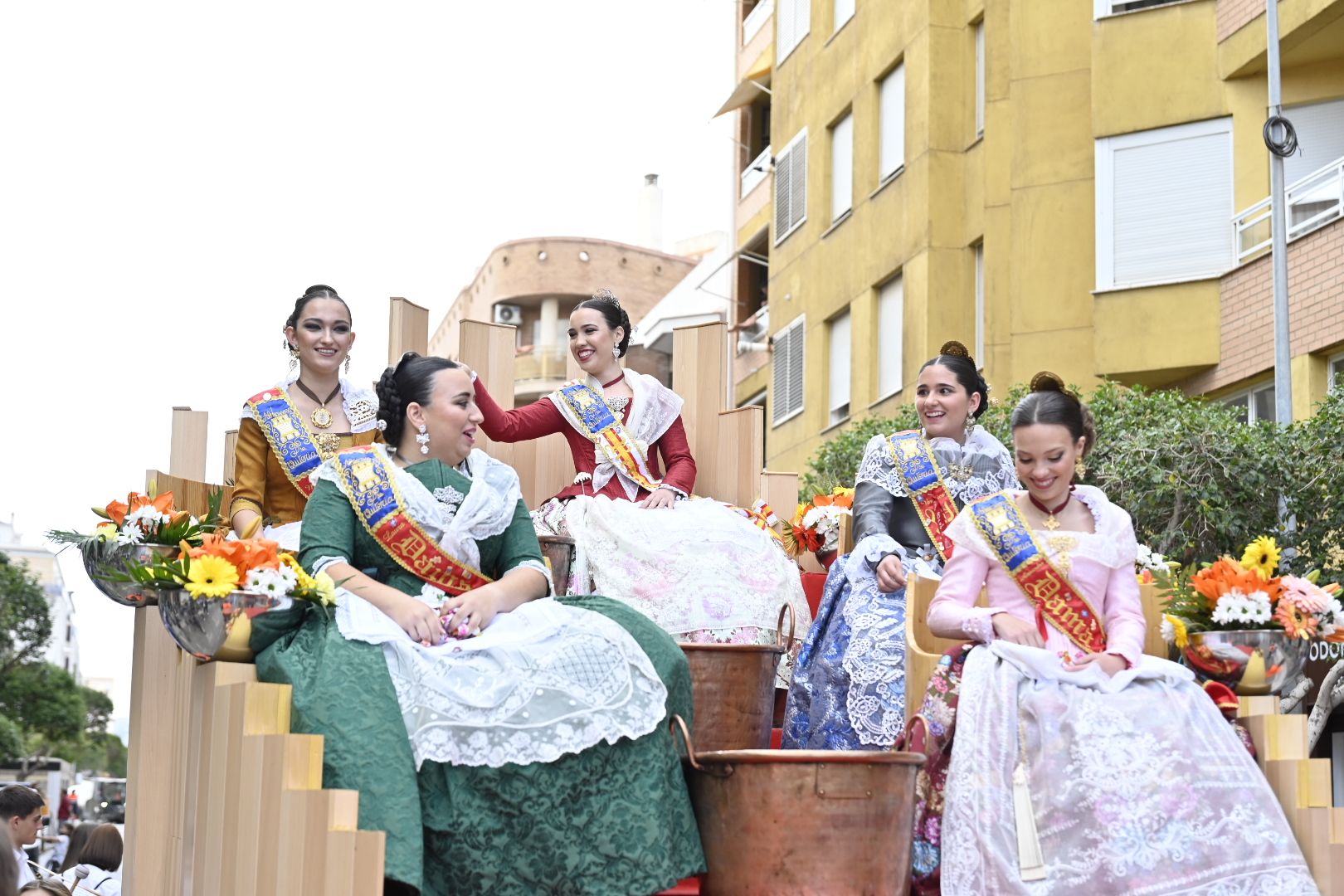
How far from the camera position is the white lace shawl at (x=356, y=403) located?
7383mm

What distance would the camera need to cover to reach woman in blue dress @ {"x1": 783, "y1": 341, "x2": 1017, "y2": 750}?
6680mm

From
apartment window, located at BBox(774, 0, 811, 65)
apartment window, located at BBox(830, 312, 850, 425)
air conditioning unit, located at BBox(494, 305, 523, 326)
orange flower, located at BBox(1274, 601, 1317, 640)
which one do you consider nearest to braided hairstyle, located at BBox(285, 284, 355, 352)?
orange flower, located at BBox(1274, 601, 1317, 640)

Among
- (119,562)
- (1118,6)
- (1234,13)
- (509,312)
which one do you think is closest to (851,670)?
(119,562)

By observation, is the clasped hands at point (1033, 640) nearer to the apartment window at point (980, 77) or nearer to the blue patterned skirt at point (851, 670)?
the blue patterned skirt at point (851, 670)

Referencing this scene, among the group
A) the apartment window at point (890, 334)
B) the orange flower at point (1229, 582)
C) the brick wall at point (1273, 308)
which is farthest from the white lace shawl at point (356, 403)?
the apartment window at point (890, 334)

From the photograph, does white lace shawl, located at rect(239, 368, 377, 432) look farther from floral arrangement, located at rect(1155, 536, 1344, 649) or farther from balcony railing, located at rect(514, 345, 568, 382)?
balcony railing, located at rect(514, 345, 568, 382)

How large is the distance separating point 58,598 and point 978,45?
315 ft

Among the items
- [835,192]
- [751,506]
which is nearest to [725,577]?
[751,506]

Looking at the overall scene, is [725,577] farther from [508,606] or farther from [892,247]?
[892,247]

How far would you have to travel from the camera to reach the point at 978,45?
72.9ft

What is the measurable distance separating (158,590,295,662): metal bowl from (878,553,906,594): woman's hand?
2.43 metres

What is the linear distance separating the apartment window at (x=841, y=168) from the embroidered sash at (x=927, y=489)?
17.4 meters

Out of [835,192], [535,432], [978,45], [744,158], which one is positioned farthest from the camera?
[744,158]

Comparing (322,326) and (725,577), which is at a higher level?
(322,326)
